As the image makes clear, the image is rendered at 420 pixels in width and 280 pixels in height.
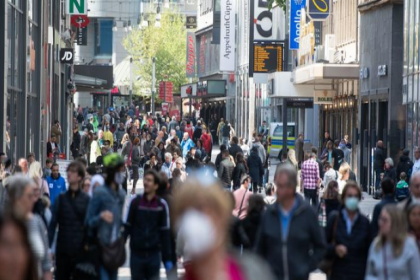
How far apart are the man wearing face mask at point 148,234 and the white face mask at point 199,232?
7673mm

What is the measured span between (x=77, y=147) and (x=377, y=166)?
13.0 meters

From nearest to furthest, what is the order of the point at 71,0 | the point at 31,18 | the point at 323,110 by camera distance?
the point at 31,18
the point at 71,0
the point at 323,110

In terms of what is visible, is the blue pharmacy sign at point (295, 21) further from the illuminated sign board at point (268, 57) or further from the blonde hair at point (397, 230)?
the blonde hair at point (397, 230)

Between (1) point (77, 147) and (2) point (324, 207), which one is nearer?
(2) point (324, 207)

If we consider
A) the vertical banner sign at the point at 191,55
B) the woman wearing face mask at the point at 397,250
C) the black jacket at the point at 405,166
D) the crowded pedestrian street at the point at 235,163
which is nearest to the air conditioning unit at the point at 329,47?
the crowded pedestrian street at the point at 235,163

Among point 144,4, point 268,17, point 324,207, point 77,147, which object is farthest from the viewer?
point 144,4

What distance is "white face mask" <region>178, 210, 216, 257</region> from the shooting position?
4039mm

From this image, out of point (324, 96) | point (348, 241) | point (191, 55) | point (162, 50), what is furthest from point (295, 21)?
point (162, 50)

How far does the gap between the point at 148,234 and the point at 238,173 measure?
15.4 metres

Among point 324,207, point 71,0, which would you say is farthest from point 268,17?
point 324,207

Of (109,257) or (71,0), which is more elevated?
(71,0)

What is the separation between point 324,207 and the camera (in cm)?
1620

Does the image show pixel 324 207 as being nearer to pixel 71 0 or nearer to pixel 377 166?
pixel 377 166

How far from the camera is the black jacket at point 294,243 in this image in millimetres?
9172
